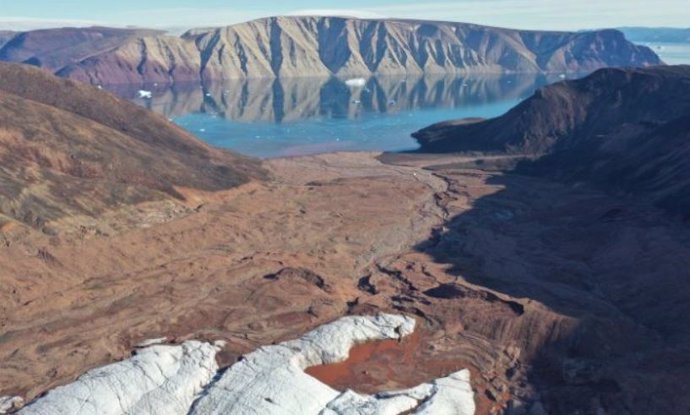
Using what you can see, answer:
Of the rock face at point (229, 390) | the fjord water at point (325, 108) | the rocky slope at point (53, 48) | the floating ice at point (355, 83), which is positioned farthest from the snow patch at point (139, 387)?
the rocky slope at point (53, 48)

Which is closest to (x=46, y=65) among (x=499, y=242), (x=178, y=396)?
(x=499, y=242)

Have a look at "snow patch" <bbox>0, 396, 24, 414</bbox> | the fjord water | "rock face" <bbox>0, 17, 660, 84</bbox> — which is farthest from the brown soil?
"rock face" <bbox>0, 17, 660, 84</bbox>

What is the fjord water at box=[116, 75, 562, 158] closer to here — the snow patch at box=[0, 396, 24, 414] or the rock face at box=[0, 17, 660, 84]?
the rock face at box=[0, 17, 660, 84]

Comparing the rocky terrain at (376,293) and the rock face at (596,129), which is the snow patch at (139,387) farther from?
the rock face at (596,129)

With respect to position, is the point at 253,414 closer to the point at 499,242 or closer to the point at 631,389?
the point at 631,389

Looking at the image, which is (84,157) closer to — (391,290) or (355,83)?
(391,290)

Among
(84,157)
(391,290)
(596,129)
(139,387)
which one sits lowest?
(391,290)

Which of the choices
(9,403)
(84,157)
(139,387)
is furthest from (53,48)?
(139,387)
